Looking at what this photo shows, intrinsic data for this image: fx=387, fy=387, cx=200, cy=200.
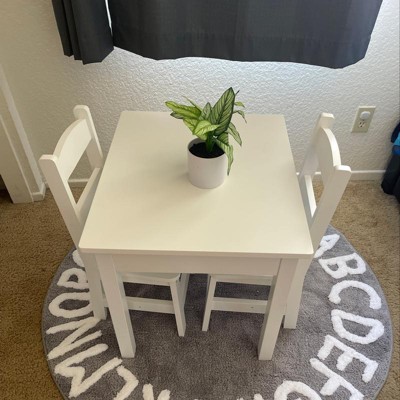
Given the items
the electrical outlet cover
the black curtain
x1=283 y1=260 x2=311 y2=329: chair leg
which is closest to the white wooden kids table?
x1=283 y1=260 x2=311 y2=329: chair leg

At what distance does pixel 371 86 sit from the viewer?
1648mm

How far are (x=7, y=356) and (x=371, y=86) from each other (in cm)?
176

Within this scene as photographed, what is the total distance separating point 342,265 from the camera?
1.61 metres

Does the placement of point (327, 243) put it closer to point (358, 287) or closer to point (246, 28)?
point (358, 287)

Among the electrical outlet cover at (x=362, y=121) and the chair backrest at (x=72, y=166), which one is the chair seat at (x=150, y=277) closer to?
the chair backrest at (x=72, y=166)

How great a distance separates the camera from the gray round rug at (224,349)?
4.10 ft

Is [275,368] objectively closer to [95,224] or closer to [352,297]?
[352,297]

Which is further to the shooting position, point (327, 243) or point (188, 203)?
point (327, 243)

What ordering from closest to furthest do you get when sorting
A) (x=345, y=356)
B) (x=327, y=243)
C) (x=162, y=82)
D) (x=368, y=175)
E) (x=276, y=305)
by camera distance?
(x=276, y=305) < (x=345, y=356) < (x=162, y=82) < (x=327, y=243) < (x=368, y=175)

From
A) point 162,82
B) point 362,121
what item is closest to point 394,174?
point 362,121

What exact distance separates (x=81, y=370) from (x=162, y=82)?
3.65 ft

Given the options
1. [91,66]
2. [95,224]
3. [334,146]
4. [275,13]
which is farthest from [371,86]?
[95,224]

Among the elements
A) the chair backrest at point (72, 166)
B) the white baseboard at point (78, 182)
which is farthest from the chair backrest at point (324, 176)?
the white baseboard at point (78, 182)

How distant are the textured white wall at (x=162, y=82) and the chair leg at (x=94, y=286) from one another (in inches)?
28.2
